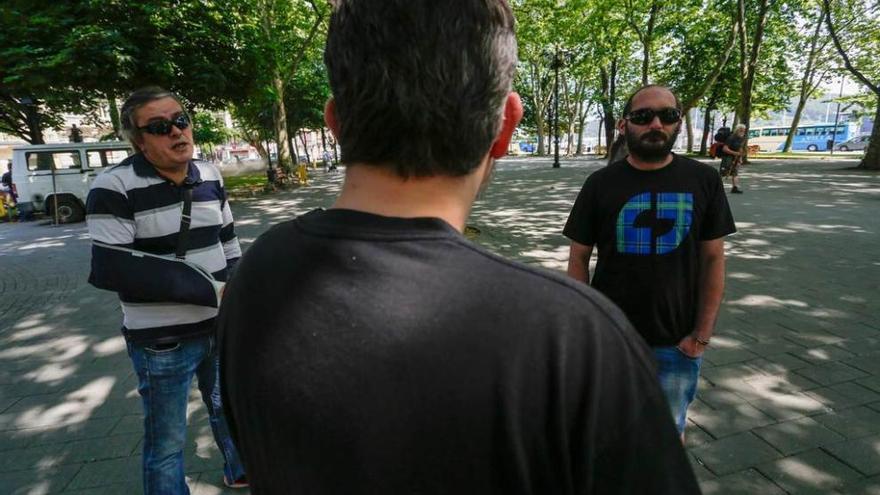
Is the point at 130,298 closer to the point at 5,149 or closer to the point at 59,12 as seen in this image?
the point at 59,12

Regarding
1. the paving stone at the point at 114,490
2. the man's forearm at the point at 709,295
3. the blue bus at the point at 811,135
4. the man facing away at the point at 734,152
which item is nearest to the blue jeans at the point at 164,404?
the paving stone at the point at 114,490

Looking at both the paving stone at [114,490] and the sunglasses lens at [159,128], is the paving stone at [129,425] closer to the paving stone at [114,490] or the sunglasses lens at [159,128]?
the paving stone at [114,490]

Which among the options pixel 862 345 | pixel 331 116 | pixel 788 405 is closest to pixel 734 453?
pixel 788 405

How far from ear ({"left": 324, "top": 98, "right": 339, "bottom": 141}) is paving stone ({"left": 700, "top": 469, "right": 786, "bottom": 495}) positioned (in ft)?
8.53

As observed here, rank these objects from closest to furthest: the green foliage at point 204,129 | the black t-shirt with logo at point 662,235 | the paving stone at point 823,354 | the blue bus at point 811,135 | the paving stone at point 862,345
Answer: the black t-shirt with logo at point 662,235 → the paving stone at point 823,354 → the paving stone at point 862,345 → the green foliage at point 204,129 → the blue bus at point 811,135

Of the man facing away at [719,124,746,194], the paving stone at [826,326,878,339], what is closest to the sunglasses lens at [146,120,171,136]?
the paving stone at [826,326,878,339]

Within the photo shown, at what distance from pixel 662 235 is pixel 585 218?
0.38 meters

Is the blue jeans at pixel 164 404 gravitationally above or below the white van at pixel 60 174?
below

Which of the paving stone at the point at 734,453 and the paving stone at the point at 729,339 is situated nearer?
the paving stone at the point at 734,453

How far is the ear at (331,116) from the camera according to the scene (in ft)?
2.86

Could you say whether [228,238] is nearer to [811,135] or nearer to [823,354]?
[823,354]

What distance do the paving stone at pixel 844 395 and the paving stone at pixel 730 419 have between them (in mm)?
508

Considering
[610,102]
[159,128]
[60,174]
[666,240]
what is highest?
[610,102]

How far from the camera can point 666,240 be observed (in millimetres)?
2275
